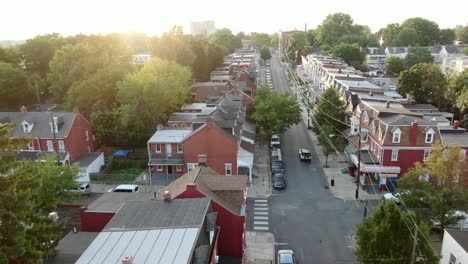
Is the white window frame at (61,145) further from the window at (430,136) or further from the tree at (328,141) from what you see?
the window at (430,136)

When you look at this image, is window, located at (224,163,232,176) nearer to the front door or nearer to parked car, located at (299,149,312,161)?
the front door

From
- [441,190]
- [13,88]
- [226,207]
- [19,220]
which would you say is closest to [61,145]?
[226,207]

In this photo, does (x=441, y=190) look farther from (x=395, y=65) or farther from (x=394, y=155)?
(x=395, y=65)

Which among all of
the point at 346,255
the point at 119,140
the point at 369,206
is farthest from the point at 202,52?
the point at 346,255

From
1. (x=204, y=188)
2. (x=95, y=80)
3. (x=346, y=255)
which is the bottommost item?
(x=346, y=255)

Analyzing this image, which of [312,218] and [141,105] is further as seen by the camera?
[141,105]

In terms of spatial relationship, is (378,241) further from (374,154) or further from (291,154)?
(291,154)

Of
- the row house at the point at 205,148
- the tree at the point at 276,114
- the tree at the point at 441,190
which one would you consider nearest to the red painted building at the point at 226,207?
the row house at the point at 205,148
